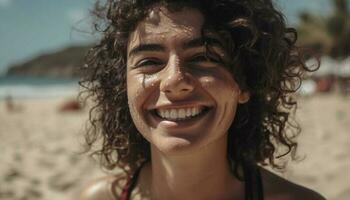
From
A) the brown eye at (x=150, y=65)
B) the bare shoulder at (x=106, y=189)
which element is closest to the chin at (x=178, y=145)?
the brown eye at (x=150, y=65)

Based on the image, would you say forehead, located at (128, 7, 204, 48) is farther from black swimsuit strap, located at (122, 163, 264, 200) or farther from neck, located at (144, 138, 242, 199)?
black swimsuit strap, located at (122, 163, 264, 200)

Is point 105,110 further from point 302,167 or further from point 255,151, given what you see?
point 302,167

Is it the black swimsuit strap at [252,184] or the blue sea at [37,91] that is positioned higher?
the black swimsuit strap at [252,184]

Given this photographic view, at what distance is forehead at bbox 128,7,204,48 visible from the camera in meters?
2.04

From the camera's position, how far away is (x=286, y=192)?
95.3 inches

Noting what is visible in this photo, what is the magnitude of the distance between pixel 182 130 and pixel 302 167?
3.51 metres

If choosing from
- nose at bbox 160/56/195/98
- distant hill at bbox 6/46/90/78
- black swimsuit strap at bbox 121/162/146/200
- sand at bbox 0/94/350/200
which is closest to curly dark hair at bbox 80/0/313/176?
black swimsuit strap at bbox 121/162/146/200

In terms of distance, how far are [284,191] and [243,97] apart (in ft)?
1.83

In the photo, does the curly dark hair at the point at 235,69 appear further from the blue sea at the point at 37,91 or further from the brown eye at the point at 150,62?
the blue sea at the point at 37,91

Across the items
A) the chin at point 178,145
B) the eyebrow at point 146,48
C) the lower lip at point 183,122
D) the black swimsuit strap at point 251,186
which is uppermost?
the eyebrow at point 146,48

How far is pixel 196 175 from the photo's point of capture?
229 cm

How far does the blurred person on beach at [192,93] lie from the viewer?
80.3 inches

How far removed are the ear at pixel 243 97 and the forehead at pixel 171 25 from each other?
387 mm

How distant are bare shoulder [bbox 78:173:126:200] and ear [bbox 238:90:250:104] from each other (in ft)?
2.90
